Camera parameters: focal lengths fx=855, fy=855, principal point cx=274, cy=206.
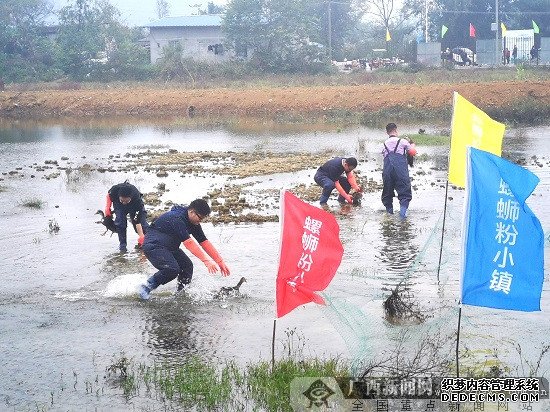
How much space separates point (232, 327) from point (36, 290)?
313 cm

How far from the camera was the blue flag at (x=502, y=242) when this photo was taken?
6734 mm

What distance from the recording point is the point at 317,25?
5531cm

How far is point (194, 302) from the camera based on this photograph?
10.5 metres

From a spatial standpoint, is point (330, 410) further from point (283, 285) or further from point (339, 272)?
point (339, 272)

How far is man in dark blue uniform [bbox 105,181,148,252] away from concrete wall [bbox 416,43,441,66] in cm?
4223

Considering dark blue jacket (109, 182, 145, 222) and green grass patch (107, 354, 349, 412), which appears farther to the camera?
dark blue jacket (109, 182, 145, 222)

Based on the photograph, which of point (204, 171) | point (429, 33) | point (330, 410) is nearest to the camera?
point (330, 410)

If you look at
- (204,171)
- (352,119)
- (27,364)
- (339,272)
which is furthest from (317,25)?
(27,364)

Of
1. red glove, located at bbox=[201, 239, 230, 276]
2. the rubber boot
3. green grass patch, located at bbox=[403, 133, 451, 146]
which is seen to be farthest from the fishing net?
green grass patch, located at bbox=[403, 133, 451, 146]

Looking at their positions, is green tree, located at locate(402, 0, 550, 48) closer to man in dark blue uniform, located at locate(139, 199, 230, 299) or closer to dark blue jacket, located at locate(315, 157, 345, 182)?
dark blue jacket, located at locate(315, 157, 345, 182)

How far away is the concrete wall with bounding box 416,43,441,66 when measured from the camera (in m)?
52.9

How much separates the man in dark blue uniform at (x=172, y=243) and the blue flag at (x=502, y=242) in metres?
3.76

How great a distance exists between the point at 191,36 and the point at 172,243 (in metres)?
52.7

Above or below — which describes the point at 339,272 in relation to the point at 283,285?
below
